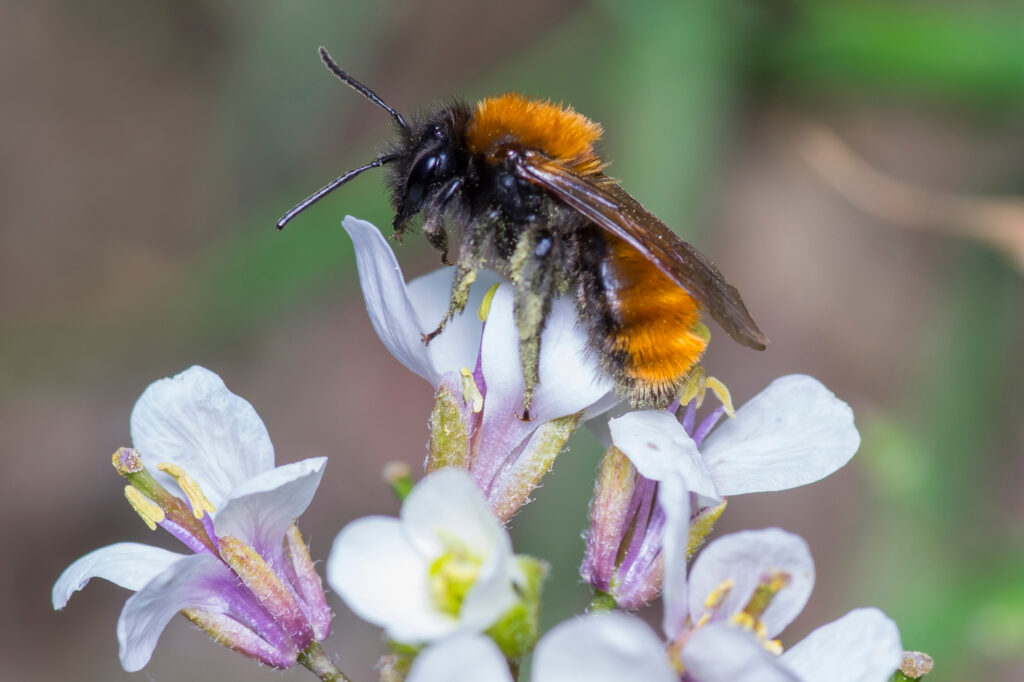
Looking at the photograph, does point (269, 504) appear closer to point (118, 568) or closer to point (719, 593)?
point (118, 568)

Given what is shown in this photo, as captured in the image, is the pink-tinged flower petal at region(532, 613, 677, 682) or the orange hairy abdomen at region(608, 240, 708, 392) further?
the orange hairy abdomen at region(608, 240, 708, 392)

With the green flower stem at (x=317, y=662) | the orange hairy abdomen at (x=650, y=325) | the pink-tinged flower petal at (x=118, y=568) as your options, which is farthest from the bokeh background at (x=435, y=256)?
the pink-tinged flower petal at (x=118, y=568)

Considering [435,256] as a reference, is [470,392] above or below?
below

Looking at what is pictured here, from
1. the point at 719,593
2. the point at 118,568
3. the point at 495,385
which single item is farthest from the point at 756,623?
the point at 118,568

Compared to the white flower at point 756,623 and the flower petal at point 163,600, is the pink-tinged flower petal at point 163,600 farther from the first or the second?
the white flower at point 756,623

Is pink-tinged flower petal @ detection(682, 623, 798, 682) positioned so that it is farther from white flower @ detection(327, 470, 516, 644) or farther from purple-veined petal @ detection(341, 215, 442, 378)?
purple-veined petal @ detection(341, 215, 442, 378)

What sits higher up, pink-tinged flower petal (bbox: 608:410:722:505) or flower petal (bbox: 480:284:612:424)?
flower petal (bbox: 480:284:612:424)

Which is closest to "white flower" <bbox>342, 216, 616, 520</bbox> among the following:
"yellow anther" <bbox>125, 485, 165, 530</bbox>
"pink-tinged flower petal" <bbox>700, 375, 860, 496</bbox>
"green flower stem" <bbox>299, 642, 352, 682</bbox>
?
"pink-tinged flower petal" <bbox>700, 375, 860, 496</bbox>

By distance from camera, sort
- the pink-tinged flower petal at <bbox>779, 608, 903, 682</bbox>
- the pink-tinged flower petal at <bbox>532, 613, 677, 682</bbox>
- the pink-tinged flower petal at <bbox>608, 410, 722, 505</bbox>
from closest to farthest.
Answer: the pink-tinged flower petal at <bbox>532, 613, 677, 682</bbox>
the pink-tinged flower petal at <bbox>779, 608, 903, 682</bbox>
the pink-tinged flower petal at <bbox>608, 410, 722, 505</bbox>
